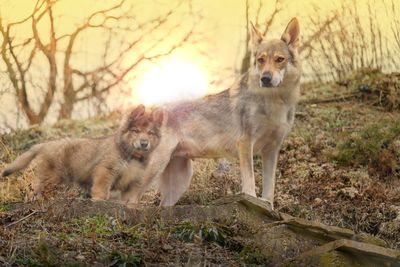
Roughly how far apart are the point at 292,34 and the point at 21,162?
381 cm

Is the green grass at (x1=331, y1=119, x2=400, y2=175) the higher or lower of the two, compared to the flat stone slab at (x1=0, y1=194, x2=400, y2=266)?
higher

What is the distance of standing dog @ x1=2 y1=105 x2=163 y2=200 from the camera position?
965 centimetres

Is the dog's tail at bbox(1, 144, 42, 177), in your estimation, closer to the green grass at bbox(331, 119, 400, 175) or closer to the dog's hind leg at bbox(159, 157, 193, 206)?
the dog's hind leg at bbox(159, 157, 193, 206)

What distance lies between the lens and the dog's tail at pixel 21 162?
10275mm

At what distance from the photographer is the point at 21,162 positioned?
34.1 ft

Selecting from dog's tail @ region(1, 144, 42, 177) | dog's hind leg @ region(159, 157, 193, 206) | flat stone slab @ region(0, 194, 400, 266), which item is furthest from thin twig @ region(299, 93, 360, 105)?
flat stone slab @ region(0, 194, 400, 266)

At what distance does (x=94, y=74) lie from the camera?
1712cm

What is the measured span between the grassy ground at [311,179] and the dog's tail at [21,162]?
0.37 meters

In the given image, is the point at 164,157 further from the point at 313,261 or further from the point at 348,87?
the point at 348,87

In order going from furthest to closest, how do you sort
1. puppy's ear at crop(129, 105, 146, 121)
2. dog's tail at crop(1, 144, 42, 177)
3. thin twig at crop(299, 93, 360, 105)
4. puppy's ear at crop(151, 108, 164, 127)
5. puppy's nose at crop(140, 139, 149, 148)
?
thin twig at crop(299, 93, 360, 105), dog's tail at crop(1, 144, 42, 177), puppy's ear at crop(151, 108, 164, 127), puppy's ear at crop(129, 105, 146, 121), puppy's nose at crop(140, 139, 149, 148)

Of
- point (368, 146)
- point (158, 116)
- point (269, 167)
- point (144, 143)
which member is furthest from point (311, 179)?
point (144, 143)

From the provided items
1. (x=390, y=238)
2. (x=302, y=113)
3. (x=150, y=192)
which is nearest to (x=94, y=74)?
(x=302, y=113)

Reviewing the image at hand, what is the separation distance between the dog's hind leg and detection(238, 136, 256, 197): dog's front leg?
0.97 m

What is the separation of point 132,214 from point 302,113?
27.2 ft
